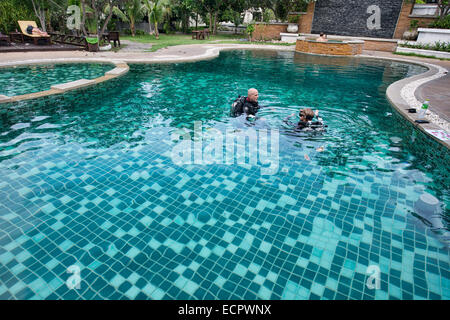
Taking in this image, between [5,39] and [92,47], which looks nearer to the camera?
[5,39]

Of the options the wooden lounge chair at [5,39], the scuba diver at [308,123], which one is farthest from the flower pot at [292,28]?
the scuba diver at [308,123]

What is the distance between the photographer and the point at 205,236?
388 centimetres

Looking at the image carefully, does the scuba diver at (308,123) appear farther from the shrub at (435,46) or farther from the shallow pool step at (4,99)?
the shrub at (435,46)

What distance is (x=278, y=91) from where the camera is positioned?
1105 centimetres

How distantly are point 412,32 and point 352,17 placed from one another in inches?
260

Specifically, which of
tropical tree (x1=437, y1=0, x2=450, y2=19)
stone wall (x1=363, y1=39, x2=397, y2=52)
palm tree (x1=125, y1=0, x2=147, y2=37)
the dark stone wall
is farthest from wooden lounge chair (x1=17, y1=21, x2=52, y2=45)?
tropical tree (x1=437, y1=0, x2=450, y2=19)

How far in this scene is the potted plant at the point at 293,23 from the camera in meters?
28.2

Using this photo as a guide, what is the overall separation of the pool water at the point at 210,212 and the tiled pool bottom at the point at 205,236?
2 centimetres

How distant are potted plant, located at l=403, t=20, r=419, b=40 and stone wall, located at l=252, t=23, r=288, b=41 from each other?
11257 millimetres

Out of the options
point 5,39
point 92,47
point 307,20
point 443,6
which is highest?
point 443,6

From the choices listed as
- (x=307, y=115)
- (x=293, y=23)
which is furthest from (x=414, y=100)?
(x=293, y=23)

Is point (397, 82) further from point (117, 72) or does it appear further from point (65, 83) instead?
point (65, 83)

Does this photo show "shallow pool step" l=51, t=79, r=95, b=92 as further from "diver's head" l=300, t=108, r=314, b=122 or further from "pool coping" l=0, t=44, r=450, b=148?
"diver's head" l=300, t=108, r=314, b=122
